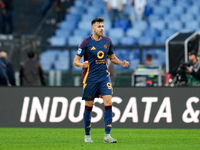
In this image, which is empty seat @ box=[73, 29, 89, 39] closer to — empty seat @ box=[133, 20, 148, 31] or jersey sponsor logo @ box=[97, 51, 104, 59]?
empty seat @ box=[133, 20, 148, 31]

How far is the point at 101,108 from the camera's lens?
42.8 feet

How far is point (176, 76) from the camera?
1470cm

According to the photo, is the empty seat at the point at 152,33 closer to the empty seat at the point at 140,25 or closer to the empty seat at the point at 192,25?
the empty seat at the point at 140,25

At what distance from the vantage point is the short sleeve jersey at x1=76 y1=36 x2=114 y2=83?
9.27m

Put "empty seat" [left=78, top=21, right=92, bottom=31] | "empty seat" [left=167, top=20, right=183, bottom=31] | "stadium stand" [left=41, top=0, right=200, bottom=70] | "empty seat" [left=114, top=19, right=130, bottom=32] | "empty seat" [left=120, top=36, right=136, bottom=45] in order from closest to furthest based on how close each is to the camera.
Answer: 1. "empty seat" [left=120, top=36, right=136, bottom=45]
2. "stadium stand" [left=41, top=0, right=200, bottom=70]
3. "empty seat" [left=167, top=20, right=183, bottom=31]
4. "empty seat" [left=114, top=19, right=130, bottom=32]
5. "empty seat" [left=78, top=21, right=92, bottom=31]

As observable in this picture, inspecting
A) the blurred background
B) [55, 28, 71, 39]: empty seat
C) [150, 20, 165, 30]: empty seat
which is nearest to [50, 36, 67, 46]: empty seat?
the blurred background

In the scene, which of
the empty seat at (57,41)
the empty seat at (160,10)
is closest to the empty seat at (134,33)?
the empty seat at (160,10)

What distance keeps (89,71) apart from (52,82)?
30.9 feet

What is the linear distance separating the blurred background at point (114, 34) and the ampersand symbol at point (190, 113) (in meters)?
1.99

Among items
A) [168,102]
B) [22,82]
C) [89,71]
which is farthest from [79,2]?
[89,71]

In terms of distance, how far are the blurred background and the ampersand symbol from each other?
1.99 meters

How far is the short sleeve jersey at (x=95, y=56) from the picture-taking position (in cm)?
927
